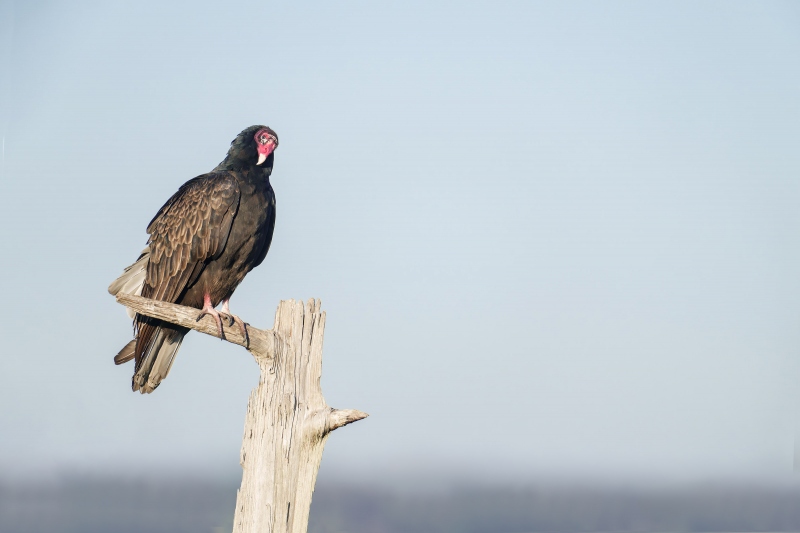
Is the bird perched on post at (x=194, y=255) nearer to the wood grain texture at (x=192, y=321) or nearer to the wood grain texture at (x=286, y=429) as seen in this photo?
the wood grain texture at (x=192, y=321)

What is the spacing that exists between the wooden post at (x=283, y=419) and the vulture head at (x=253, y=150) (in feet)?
5.14

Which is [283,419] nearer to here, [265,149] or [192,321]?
[192,321]

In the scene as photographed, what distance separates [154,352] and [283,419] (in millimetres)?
1535

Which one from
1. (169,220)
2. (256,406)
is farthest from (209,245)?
(256,406)

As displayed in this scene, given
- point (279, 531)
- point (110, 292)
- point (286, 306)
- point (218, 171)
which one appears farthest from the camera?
point (218, 171)

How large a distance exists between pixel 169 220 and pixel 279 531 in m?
2.40

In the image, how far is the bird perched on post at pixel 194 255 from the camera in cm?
534

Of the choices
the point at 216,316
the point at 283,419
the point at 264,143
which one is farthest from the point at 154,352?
the point at 264,143

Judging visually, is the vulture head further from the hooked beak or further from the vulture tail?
the vulture tail

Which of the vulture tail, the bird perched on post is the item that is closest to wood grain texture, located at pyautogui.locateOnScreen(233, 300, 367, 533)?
the bird perched on post

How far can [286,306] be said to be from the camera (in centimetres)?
448

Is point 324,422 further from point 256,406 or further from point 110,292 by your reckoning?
point 110,292

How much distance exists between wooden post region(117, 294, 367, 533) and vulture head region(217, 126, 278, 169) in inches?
61.6

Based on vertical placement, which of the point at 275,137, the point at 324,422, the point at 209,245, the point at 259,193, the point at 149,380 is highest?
the point at 275,137
